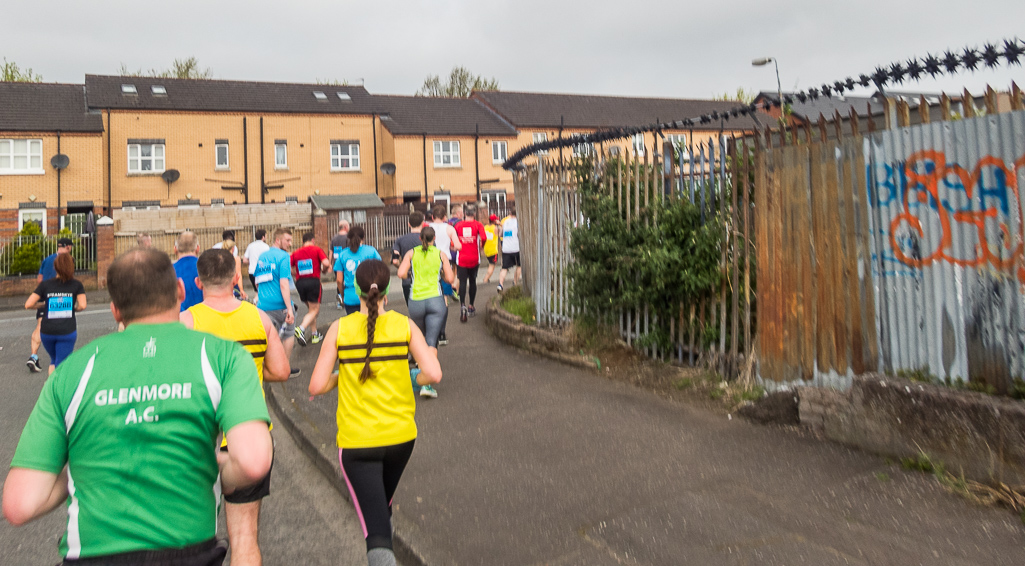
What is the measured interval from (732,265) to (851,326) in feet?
4.30

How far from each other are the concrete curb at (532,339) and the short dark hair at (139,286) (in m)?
5.86

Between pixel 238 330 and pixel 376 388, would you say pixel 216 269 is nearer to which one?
pixel 238 330

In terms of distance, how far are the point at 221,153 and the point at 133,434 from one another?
36.0 m

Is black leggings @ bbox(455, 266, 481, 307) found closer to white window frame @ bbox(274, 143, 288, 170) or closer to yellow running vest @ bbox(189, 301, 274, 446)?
yellow running vest @ bbox(189, 301, 274, 446)

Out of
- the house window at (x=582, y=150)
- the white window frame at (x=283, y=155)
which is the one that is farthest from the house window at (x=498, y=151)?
the house window at (x=582, y=150)

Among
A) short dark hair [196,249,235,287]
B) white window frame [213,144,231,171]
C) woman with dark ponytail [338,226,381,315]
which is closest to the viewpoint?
short dark hair [196,249,235,287]

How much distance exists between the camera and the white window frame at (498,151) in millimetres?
39625

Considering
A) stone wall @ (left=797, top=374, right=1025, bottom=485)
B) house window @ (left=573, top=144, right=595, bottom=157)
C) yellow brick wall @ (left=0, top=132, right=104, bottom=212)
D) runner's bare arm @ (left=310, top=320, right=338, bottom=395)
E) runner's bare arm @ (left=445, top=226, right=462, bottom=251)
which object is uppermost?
yellow brick wall @ (left=0, top=132, right=104, bottom=212)

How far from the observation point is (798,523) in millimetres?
4000

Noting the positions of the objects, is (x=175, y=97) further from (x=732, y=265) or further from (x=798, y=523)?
(x=798, y=523)

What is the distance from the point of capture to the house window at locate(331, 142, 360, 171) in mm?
37375

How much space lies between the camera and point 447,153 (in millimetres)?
38750

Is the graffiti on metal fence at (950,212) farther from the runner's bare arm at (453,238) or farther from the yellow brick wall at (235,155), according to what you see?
the yellow brick wall at (235,155)

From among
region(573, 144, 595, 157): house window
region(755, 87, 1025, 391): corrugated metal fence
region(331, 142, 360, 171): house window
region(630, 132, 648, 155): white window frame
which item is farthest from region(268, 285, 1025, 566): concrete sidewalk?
region(331, 142, 360, 171): house window
